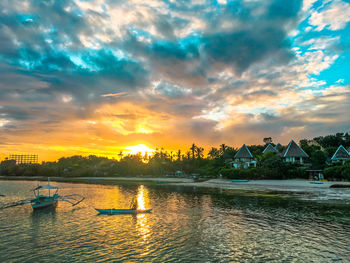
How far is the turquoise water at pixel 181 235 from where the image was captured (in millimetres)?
14172

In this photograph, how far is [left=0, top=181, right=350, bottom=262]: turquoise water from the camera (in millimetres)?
14172

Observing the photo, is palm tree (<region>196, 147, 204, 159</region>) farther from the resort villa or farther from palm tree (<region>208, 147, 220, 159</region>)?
the resort villa

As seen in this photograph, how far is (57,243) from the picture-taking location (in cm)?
1656

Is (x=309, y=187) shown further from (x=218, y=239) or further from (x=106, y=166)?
(x=106, y=166)

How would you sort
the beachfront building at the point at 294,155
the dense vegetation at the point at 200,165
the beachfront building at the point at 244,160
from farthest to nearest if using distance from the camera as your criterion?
the beachfront building at the point at 244,160 < the beachfront building at the point at 294,155 < the dense vegetation at the point at 200,165

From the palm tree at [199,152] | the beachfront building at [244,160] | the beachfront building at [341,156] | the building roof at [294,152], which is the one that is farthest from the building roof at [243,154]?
the palm tree at [199,152]

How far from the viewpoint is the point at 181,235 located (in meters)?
18.3

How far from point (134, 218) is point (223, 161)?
257 feet

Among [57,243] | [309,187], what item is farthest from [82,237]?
[309,187]

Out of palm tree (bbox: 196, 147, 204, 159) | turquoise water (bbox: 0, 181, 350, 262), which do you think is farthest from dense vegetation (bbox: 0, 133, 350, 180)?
turquoise water (bbox: 0, 181, 350, 262)

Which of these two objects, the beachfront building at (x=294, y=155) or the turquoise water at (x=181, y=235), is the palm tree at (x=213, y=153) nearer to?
the beachfront building at (x=294, y=155)

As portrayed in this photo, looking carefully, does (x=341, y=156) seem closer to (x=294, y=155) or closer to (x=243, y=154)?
(x=294, y=155)

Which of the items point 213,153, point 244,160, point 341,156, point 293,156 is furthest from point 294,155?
point 213,153

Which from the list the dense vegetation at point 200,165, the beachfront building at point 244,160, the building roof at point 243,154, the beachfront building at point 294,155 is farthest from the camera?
the building roof at point 243,154
